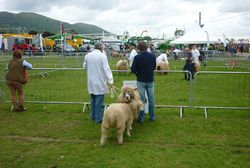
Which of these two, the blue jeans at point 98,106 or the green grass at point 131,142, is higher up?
the blue jeans at point 98,106

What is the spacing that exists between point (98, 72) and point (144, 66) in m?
1.28

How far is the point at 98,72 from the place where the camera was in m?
7.71

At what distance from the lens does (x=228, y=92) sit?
12.2 m

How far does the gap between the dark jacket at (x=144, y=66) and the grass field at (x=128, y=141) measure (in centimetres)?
136

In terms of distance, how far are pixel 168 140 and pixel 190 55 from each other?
998 centimetres

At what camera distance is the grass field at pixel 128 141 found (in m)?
5.50

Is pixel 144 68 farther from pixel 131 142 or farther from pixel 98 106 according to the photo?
pixel 131 142

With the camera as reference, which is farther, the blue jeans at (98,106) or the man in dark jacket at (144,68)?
the blue jeans at (98,106)

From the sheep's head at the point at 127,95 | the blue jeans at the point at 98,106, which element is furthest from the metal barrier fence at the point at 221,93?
the blue jeans at the point at 98,106

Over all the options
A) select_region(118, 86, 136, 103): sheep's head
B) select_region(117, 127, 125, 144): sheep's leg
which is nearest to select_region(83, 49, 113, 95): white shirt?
select_region(118, 86, 136, 103): sheep's head

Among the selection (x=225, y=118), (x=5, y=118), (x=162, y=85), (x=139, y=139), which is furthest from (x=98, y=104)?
(x=162, y=85)

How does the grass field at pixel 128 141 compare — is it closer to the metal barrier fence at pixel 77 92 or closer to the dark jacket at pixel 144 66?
the metal barrier fence at pixel 77 92

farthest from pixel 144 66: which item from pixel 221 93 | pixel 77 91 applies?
pixel 221 93

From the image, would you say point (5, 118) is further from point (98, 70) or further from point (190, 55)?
point (190, 55)
